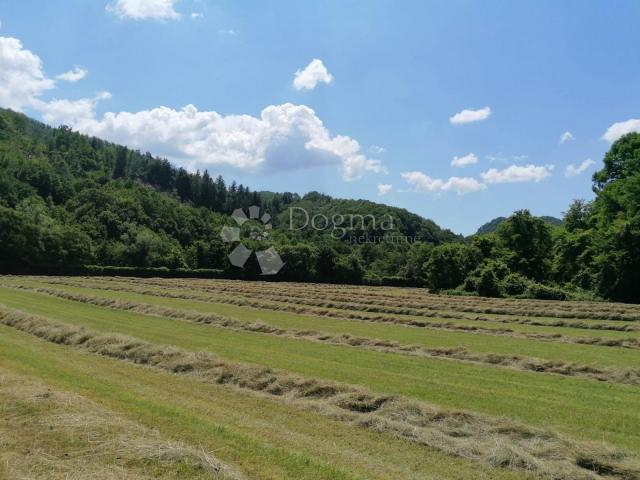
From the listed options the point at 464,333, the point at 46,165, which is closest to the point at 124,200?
the point at 46,165

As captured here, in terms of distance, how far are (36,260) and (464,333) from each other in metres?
88.0

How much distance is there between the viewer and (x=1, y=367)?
14.1 metres

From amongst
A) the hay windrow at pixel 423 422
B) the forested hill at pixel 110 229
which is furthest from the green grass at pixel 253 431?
the forested hill at pixel 110 229

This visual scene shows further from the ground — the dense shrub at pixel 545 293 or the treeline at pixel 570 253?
the treeline at pixel 570 253

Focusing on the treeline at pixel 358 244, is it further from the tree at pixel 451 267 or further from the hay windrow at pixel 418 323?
the hay windrow at pixel 418 323

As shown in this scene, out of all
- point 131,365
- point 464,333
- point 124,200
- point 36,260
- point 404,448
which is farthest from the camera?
point 124,200

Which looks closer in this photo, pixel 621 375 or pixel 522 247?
pixel 621 375

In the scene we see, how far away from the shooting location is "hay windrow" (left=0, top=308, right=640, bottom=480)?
334 inches

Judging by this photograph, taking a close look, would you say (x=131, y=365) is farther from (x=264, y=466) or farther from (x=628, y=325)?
(x=628, y=325)

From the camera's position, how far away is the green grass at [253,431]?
8172mm

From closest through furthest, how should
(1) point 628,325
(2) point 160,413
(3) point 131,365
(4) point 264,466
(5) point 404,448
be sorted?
(4) point 264,466, (5) point 404,448, (2) point 160,413, (3) point 131,365, (1) point 628,325

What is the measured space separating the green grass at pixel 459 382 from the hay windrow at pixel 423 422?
1409 mm

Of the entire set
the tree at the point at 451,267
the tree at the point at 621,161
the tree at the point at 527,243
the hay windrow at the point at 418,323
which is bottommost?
the hay windrow at the point at 418,323

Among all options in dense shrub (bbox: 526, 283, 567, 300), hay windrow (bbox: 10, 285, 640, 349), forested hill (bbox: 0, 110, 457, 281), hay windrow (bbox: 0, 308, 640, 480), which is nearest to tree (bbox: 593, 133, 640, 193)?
dense shrub (bbox: 526, 283, 567, 300)
